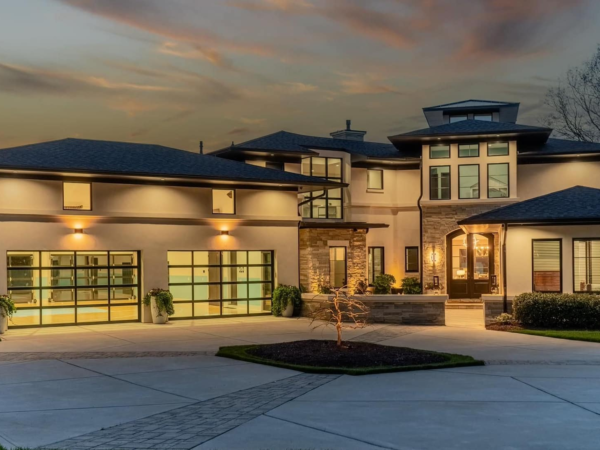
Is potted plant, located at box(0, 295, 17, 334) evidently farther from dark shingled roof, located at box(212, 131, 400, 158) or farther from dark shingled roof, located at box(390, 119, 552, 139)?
dark shingled roof, located at box(390, 119, 552, 139)

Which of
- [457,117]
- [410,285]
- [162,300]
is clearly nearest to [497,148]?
[410,285]

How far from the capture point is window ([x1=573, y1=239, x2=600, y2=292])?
24531mm

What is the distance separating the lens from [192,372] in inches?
571

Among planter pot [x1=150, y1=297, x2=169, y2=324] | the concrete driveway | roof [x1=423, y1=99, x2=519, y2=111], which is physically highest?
roof [x1=423, y1=99, x2=519, y2=111]

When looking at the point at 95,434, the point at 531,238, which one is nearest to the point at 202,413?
the point at 95,434

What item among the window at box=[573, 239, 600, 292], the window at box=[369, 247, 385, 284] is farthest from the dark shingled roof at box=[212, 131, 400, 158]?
the window at box=[573, 239, 600, 292]

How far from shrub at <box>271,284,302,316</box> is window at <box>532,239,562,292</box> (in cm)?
831

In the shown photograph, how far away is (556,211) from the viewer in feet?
81.9

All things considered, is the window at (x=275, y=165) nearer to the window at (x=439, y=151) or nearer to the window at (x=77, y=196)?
the window at (x=439, y=151)

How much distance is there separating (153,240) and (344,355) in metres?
11.5

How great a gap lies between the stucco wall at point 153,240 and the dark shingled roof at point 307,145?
17.8 ft

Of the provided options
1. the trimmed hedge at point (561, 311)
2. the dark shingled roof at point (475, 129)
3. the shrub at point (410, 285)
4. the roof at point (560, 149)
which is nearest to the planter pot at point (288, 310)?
the shrub at point (410, 285)

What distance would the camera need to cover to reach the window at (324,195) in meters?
33.6

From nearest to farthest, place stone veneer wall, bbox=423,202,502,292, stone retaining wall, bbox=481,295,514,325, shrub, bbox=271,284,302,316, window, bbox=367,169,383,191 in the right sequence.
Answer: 1. stone retaining wall, bbox=481,295,514,325
2. shrub, bbox=271,284,302,316
3. stone veneer wall, bbox=423,202,502,292
4. window, bbox=367,169,383,191
